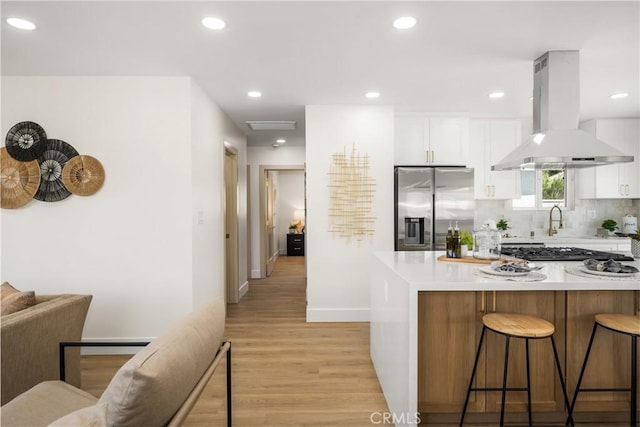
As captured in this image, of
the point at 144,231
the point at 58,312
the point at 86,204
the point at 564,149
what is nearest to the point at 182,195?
the point at 144,231

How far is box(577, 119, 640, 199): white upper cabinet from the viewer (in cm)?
483

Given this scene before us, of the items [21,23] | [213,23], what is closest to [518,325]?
[213,23]

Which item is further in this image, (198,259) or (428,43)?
(198,259)

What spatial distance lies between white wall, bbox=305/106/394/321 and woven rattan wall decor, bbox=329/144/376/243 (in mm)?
59

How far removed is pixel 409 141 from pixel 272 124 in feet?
6.04

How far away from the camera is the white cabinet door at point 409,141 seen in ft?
14.8

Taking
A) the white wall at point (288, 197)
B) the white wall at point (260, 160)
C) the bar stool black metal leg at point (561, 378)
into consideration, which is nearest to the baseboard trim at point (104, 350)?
the bar stool black metal leg at point (561, 378)

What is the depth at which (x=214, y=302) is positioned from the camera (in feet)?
5.82

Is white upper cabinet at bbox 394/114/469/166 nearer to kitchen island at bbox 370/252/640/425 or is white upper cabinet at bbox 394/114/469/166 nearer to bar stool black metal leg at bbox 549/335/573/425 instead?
kitchen island at bbox 370/252/640/425

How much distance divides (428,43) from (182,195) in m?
2.36

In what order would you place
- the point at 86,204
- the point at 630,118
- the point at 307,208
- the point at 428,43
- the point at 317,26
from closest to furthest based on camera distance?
the point at 317,26, the point at 428,43, the point at 86,204, the point at 307,208, the point at 630,118

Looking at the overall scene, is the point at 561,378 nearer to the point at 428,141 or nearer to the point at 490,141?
the point at 428,141

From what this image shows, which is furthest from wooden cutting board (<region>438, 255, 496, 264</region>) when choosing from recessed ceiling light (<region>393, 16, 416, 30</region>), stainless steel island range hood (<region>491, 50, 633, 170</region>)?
recessed ceiling light (<region>393, 16, 416, 30</region>)

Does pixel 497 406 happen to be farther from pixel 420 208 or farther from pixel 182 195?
pixel 182 195
